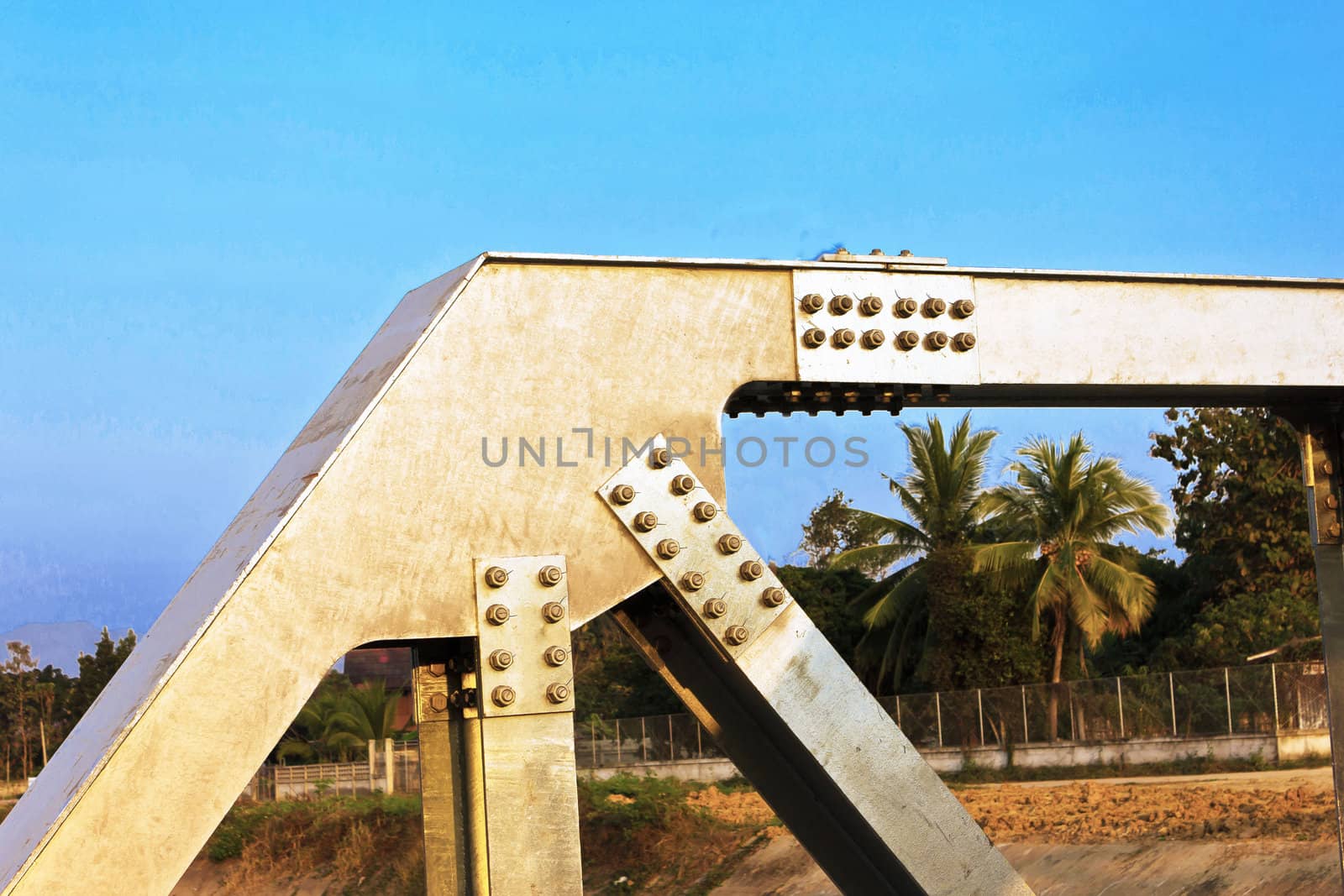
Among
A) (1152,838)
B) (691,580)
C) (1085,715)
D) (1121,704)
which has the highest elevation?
(691,580)

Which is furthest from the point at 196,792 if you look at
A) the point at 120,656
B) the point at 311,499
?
the point at 120,656

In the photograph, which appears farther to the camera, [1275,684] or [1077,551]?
[1077,551]

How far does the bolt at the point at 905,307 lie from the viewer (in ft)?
12.5

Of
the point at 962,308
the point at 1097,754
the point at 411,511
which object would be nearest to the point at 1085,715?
the point at 1097,754

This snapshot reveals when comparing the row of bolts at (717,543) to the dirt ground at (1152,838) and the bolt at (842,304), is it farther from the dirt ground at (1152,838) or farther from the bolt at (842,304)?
the dirt ground at (1152,838)

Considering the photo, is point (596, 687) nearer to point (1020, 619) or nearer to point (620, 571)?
point (1020, 619)

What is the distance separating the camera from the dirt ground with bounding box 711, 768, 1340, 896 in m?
16.3

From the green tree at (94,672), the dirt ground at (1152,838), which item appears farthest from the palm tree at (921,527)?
the green tree at (94,672)

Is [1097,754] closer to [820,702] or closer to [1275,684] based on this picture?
[1275,684]

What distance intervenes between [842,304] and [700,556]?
79cm

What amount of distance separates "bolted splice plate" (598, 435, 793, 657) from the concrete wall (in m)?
16.9

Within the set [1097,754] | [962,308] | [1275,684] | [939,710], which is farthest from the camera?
[939,710]

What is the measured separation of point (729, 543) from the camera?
3467 mm

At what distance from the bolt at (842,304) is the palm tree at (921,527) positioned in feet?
85.3
